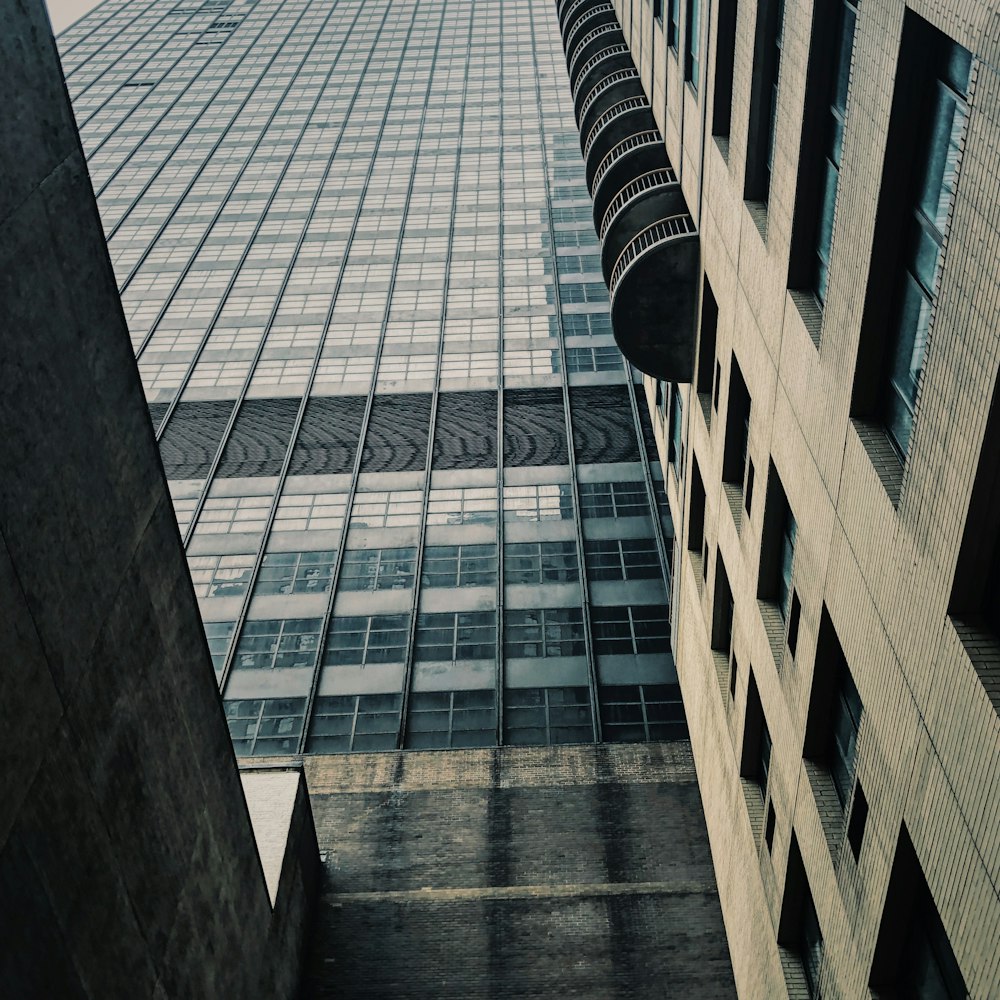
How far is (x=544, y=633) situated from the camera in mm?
35719

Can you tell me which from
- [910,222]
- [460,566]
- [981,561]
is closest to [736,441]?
[910,222]

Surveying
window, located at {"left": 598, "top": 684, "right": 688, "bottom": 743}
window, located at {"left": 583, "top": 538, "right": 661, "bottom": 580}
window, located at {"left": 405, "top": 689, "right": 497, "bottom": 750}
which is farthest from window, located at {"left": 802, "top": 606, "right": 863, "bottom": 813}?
window, located at {"left": 583, "top": 538, "right": 661, "bottom": 580}

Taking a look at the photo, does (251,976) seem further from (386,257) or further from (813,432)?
(386,257)

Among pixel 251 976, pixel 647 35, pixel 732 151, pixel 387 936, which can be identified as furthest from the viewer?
pixel 647 35

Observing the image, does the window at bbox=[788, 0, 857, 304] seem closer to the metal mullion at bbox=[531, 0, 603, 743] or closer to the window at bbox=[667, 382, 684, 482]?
the window at bbox=[667, 382, 684, 482]

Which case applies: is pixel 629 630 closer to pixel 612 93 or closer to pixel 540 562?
pixel 540 562

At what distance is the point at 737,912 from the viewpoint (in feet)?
77.7

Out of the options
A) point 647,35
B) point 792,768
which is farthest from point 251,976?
point 647,35

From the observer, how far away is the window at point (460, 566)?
37844 mm

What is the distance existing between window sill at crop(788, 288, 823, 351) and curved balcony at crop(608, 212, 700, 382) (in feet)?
28.4

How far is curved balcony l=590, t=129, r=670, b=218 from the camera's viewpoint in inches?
1105

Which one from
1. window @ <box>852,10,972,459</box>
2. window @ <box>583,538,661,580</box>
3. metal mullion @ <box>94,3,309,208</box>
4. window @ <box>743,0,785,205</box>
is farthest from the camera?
metal mullion @ <box>94,3,309,208</box>

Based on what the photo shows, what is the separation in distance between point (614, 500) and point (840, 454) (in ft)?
91.3

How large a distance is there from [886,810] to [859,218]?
6875mm
